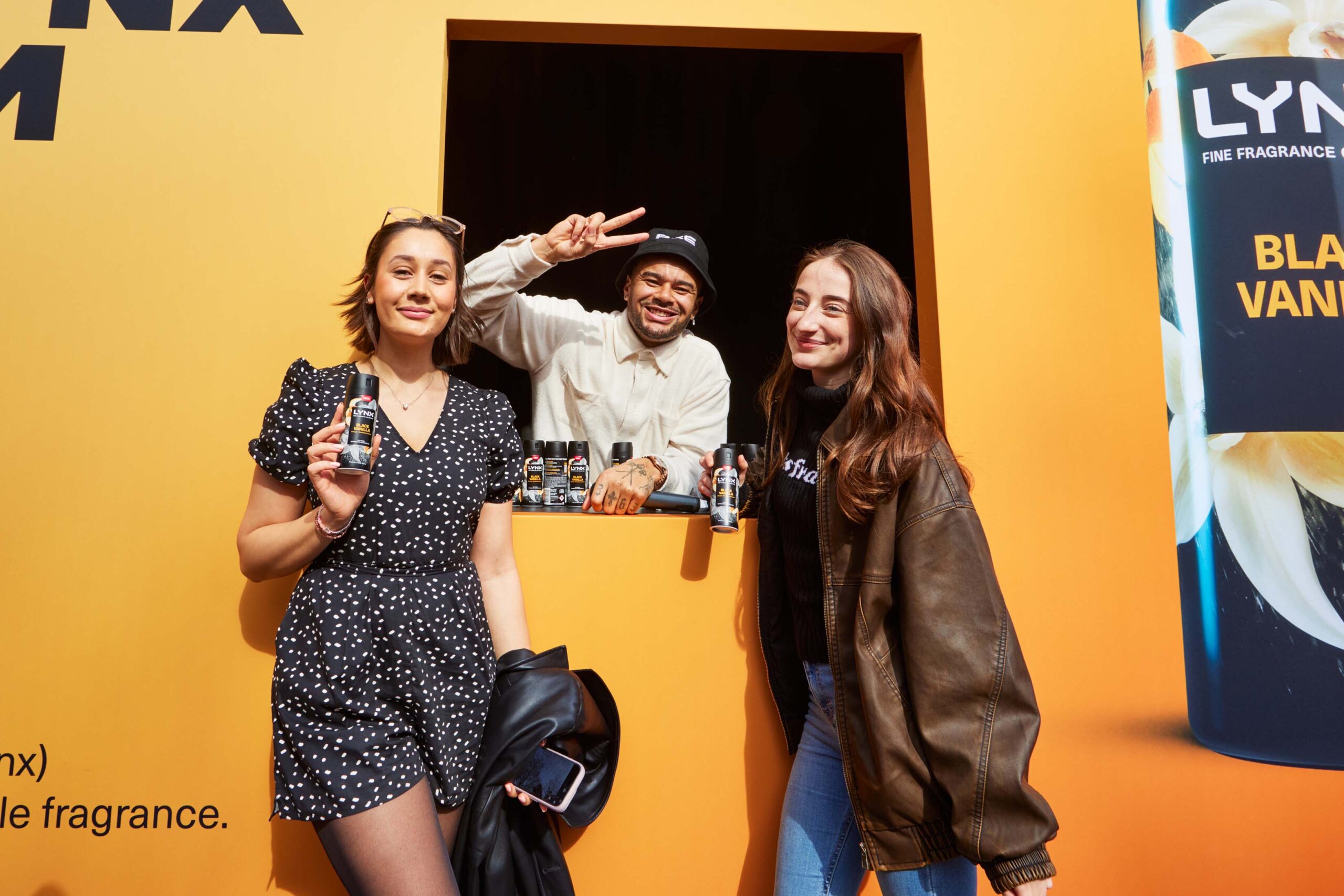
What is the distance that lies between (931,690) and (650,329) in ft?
6.46

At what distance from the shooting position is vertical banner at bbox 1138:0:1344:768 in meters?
2.23

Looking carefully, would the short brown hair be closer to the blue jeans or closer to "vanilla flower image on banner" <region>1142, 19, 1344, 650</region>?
the blue jeans

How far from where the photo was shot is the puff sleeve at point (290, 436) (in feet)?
5.46

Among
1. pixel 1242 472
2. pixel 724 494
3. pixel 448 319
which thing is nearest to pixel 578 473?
pixel 724 494

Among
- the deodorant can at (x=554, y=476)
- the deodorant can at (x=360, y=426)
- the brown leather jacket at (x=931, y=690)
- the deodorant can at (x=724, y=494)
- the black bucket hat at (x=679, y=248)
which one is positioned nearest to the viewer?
the brown leather jacket at (x=931, y=690)

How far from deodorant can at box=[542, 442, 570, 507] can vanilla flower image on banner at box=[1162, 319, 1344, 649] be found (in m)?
1.76

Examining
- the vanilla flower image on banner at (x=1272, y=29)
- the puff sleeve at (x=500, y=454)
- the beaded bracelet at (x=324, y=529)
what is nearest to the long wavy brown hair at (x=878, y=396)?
the puff sleeve at (x=500, y=454)

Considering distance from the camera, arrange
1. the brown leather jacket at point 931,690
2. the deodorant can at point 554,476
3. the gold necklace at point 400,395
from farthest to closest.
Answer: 1. the deodorant can at point 554,476
2. the gold necklace at point 400,395
3. the brown leather jacket at point 931,690

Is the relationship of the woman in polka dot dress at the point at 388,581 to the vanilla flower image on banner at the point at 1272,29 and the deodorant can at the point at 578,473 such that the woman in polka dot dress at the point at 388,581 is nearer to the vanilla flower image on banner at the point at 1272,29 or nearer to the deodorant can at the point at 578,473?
the deodorant can at the point at 578,473

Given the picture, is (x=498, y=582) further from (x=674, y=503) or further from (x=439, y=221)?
(x=439, y=221)

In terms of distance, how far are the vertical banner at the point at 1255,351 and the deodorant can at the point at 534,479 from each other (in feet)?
5.99

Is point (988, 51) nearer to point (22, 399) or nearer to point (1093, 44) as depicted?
point (1093, 44)

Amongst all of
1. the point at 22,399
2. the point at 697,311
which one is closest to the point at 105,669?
the point at 22,399

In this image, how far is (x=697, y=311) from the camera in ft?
11.0
